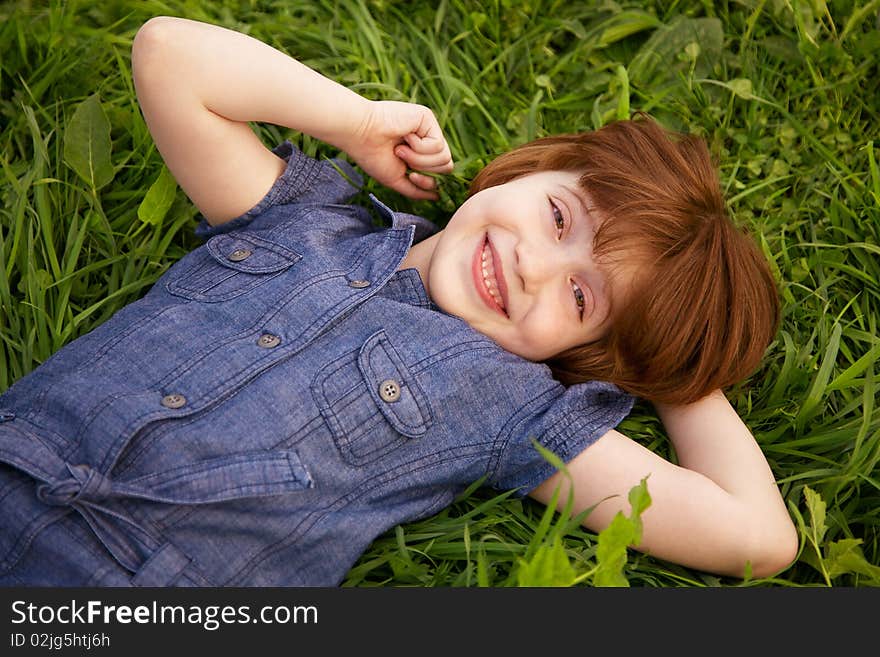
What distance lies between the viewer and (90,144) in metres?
2.16

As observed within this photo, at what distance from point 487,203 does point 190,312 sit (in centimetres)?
64

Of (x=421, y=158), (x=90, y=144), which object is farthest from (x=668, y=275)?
(x=90, y=144)

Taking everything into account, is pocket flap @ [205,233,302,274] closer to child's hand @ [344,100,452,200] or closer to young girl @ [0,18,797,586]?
young girl @ [0,18,797,586]

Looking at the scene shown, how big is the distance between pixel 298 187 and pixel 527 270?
59cm

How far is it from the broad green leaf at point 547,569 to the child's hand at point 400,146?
1.04 m

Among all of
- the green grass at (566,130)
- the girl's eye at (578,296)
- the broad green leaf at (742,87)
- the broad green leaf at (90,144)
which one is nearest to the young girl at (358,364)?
the girl's eye at (578,296)

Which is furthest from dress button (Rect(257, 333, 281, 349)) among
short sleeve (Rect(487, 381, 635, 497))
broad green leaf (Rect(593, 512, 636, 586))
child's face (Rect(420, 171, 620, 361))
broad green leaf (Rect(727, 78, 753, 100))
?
broad green leaf (Rect(727, 78, 753, 100))

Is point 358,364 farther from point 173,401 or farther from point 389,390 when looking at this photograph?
point 173,401

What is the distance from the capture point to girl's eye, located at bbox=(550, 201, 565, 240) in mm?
1881

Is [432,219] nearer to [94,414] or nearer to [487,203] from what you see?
[487,203]

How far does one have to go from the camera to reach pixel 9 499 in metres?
1.60

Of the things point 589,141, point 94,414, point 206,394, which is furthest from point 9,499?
point 589,141

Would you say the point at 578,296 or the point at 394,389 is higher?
the point at 578,296

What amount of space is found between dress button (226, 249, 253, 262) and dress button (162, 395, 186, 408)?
14.7 inches
